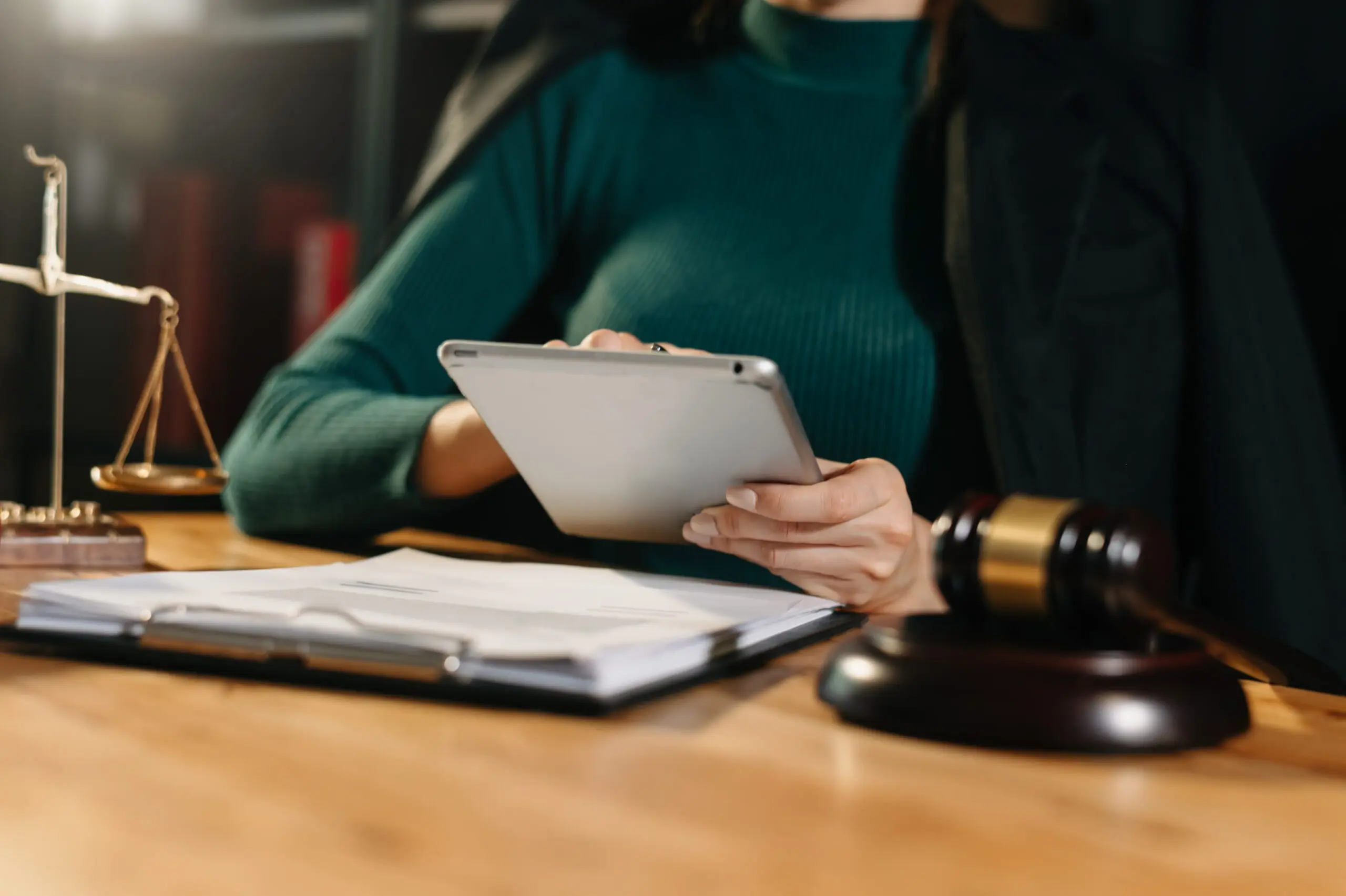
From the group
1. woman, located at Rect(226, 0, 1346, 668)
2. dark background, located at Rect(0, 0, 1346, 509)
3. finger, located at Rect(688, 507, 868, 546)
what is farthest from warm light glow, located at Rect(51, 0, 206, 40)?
finger, located at Rect(688, 507, 868, 546)

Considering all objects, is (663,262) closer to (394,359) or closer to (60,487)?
(394,359)

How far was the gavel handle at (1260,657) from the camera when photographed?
1.81ft

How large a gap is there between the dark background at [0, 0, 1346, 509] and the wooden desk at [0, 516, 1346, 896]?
1477 mm

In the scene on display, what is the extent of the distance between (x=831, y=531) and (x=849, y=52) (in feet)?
2.37

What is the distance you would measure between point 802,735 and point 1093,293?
0.81m

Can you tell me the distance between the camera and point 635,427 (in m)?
0.71

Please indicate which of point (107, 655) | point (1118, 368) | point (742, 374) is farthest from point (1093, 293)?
point (107, 655)

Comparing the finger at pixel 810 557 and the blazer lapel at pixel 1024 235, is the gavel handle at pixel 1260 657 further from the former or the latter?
the blazer lapel at pixel 1024 235

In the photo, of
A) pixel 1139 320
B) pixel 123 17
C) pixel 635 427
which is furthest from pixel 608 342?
pixel 123 17

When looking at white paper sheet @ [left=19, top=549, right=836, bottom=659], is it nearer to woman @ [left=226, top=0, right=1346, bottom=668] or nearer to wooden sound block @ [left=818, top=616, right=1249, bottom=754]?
wooden sound block @ [left=818, top=616, right=1249, bottom=754]

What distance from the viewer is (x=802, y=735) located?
0.49m

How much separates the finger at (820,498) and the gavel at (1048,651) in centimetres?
21

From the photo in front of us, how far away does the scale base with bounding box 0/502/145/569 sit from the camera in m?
0.82

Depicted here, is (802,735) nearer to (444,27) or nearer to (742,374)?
(742,374)
